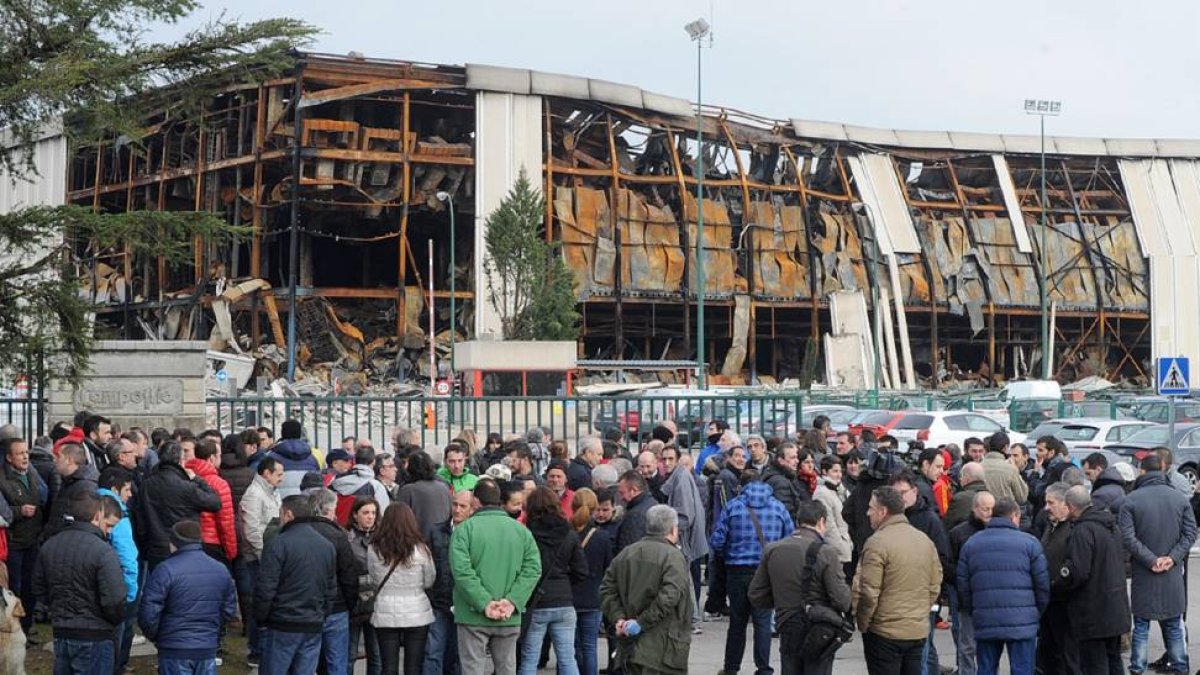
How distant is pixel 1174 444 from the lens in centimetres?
2791

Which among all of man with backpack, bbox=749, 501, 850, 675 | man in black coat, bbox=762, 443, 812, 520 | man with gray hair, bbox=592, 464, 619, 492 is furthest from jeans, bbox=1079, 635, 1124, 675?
man with gray hair, bbox=592, 464, 619, 492

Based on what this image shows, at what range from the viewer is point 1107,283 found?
6650 centimetres

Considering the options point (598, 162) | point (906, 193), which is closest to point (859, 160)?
point (906, 193)

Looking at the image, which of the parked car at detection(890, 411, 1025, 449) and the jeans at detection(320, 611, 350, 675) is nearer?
the jeans at detection(320, 611, 350, 675)

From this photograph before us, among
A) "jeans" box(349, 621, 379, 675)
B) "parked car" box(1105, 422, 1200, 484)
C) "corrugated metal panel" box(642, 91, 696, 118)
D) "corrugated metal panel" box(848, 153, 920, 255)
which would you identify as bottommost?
"jeans" box(349, 621, 379, 675)

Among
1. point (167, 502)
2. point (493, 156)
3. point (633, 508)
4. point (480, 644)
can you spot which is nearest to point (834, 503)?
point (633, 508)

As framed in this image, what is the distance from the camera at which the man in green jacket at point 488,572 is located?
32.2 feet

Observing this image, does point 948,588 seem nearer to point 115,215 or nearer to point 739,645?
point 739,645

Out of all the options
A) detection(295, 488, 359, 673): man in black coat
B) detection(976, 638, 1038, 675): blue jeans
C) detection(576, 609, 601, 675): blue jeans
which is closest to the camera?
detection(295, 488, 359, 673): man in black coat

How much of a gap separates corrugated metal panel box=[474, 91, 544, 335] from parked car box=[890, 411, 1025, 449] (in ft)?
72.3

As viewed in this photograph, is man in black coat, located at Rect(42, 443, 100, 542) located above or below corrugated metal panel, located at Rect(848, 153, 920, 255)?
below

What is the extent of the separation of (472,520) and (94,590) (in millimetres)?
2330

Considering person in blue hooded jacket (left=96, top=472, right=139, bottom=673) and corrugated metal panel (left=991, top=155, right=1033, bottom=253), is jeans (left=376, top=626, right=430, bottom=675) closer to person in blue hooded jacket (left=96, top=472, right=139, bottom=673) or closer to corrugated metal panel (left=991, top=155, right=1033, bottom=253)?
person in blue hooded jacket (left=96, top=472, right=139, bottom=673)

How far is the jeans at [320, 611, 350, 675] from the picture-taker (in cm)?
999
